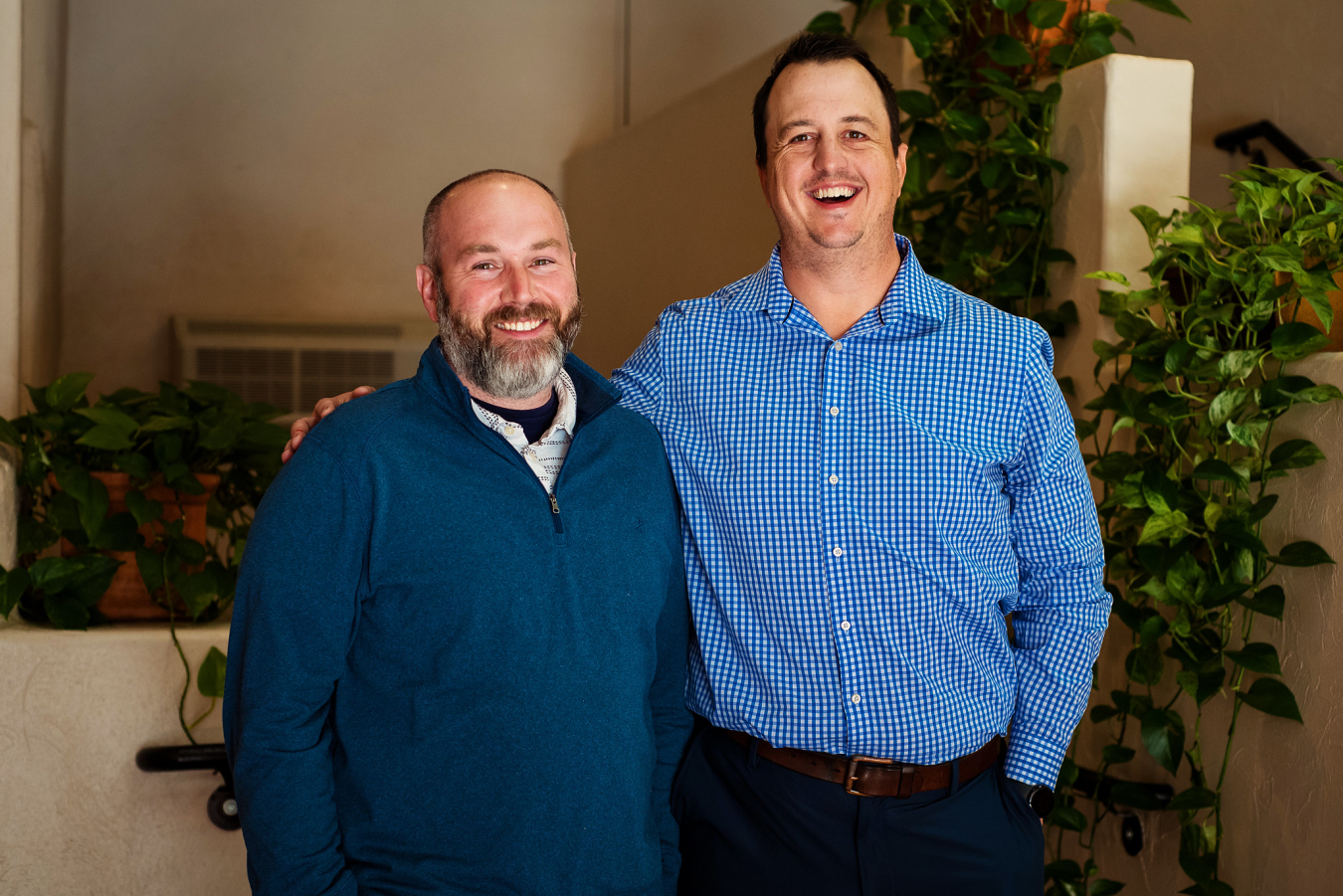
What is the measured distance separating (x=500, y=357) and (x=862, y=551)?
52 centimetres

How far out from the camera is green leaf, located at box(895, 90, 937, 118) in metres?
2.21

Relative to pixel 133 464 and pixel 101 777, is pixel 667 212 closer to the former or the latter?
pixel 133 464

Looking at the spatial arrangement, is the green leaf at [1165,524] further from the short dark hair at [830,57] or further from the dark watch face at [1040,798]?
the short dark hair at [830,57]

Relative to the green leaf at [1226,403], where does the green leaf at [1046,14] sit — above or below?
above

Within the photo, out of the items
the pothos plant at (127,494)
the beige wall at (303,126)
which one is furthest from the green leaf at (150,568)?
the beige wall at (303,126)

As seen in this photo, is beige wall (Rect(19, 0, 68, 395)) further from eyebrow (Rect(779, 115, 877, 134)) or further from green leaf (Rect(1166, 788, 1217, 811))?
green leaf (Rect(1166, 788, 1217, 811))

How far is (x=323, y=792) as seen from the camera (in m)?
1.22

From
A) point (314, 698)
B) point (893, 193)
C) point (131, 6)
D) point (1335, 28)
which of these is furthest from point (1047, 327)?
point (131, 6)

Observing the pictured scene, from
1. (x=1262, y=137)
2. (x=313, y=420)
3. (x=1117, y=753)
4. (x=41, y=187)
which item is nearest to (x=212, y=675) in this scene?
(x=313, y=420)

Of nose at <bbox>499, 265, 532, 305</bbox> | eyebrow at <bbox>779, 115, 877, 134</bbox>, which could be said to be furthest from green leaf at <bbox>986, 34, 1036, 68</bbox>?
nose at <bbox>499, 265, 532, 305</bbox>

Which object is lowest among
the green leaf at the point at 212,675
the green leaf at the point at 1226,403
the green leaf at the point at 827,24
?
the green leaf at the point at 212,675

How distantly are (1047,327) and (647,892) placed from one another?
51.7 inches

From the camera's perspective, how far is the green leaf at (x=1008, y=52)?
206cm

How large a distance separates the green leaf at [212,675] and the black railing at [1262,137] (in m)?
3.12
